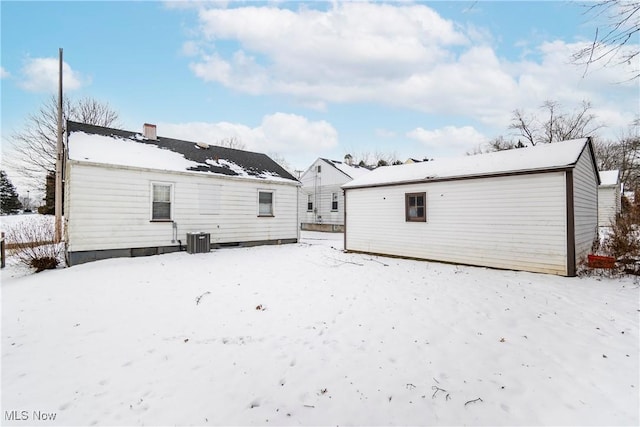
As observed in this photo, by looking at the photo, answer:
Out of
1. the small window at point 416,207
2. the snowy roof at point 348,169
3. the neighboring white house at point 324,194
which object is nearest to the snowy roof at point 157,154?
the small window at point 416,207

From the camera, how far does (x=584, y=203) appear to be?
356 inches

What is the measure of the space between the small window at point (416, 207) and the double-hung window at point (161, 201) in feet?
29.8

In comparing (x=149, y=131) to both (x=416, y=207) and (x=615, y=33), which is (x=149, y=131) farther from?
(x=615, y=33)

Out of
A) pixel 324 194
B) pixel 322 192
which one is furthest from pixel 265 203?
pixel 322 192

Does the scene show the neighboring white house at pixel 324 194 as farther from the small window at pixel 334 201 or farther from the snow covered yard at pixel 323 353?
the snow covered yard at pixel 323 353

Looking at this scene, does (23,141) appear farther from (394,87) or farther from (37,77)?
(394,87)

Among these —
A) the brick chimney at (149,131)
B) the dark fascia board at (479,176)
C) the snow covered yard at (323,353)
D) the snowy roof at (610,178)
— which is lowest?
the snow covered yard at (323,353)

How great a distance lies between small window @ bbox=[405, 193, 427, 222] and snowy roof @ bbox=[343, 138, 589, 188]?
0.58 metres

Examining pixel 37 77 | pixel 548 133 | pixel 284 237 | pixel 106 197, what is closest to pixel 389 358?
pixel 106 197

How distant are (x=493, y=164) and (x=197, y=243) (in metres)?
10.8

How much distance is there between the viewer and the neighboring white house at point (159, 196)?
9609 millimetres

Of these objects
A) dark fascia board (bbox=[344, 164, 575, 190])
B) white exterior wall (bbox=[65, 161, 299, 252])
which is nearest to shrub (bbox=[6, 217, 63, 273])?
white exterior wall (bbox=[65, 161, 299, 252])

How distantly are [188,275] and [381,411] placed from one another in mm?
6758

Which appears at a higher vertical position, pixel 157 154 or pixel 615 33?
pixel 157 154
